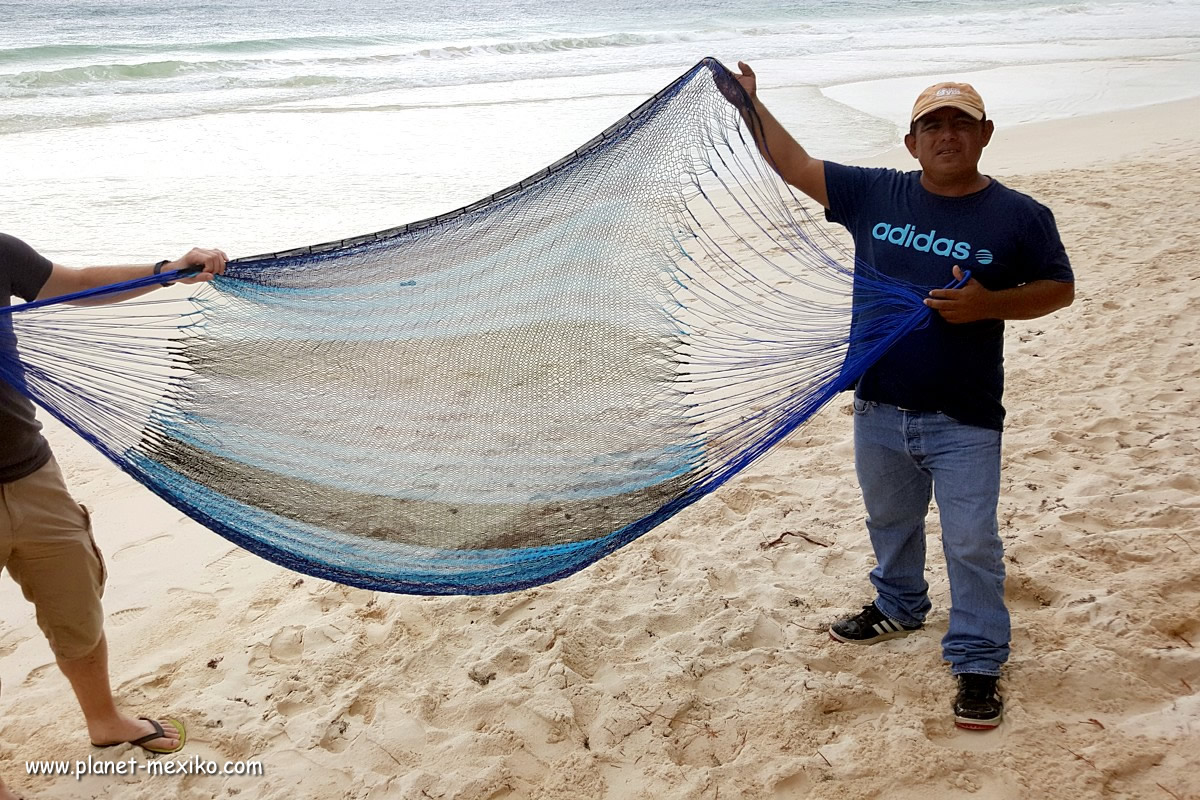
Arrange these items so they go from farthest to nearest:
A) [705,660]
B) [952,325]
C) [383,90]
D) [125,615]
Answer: [383,90]
[125,615]
[705,660]
[952,325]

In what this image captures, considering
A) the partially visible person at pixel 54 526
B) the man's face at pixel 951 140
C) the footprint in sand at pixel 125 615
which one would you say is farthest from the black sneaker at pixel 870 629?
the footprint in sand at pixel 125 615

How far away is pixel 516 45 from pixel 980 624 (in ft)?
57.6

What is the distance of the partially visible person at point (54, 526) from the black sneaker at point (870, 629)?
69.7 inches

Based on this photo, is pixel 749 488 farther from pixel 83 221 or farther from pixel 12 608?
pixel 83 221

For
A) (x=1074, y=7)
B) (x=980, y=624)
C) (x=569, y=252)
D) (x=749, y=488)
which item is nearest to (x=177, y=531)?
(x=569, y=252)

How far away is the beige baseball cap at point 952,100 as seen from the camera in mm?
1971

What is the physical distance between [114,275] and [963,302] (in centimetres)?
186

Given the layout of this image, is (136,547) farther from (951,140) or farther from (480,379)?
(951,140)

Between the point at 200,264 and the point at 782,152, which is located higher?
the point at 782,152

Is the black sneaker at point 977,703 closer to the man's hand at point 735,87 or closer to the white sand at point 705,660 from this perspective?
the white sand at point 705,660

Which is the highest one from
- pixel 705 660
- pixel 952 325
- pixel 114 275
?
pixel 114 275

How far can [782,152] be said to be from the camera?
2.31m

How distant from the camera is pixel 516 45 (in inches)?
709

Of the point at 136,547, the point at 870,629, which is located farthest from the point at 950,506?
the point at 136,547
